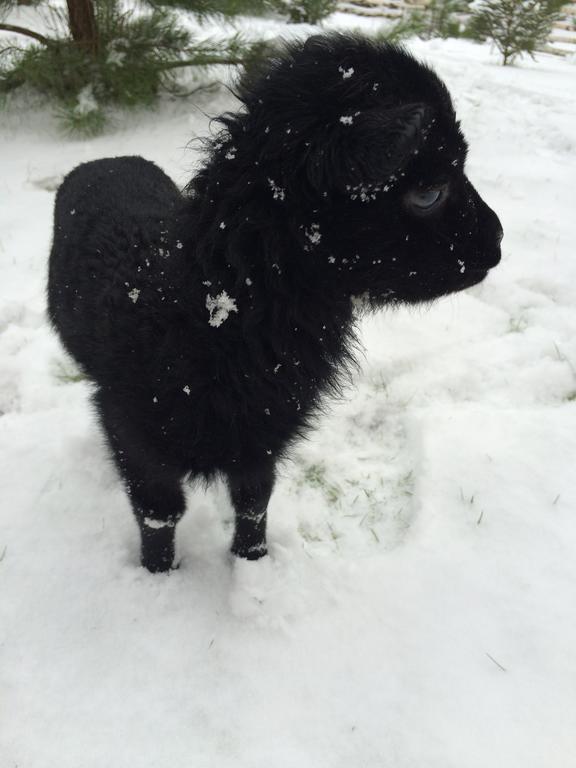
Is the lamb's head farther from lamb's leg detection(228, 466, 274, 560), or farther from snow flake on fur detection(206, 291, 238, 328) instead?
lamb's leg detection(228, 466, 274, 560)

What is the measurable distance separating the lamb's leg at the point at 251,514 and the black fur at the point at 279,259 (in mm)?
122

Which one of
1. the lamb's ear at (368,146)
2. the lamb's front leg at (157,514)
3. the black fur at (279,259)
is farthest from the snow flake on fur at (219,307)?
the lamb's front leg at (157,514)

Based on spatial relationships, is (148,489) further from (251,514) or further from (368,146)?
(368,146)

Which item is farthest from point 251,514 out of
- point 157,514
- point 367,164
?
point 367,164

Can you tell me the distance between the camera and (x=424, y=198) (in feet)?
4.08

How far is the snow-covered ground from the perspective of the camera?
5.22 ft

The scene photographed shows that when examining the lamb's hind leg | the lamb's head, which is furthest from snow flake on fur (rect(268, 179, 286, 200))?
the lamb's hind leg

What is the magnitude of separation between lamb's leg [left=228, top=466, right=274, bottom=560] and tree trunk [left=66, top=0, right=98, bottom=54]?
430 cm

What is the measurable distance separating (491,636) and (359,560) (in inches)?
20.2

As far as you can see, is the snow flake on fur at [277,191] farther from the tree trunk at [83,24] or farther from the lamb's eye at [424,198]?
the tree trunk at [83,24]

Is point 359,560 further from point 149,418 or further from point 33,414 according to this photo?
point 33,414

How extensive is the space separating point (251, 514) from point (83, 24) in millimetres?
4393

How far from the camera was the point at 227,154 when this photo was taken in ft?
4.14

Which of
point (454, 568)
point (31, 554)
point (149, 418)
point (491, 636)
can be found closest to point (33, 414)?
point (31, 554)
